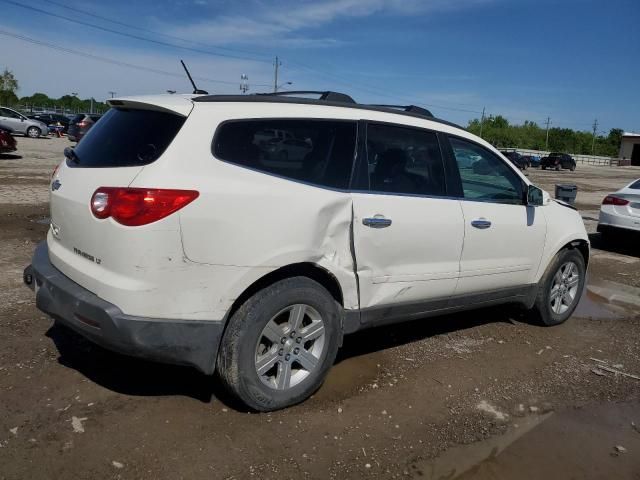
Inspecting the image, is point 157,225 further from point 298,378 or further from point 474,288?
point 474,288

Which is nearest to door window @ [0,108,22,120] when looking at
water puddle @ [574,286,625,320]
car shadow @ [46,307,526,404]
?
car shadow @ [46,307,526,404]

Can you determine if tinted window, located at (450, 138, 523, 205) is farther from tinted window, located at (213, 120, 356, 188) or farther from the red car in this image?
the red car

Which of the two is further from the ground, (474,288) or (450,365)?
(474,288)

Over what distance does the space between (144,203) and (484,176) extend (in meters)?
2.89

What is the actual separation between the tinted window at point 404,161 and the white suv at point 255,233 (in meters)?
0.01

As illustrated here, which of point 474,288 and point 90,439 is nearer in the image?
point 90,439

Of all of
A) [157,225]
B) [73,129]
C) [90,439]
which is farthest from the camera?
[73,129]

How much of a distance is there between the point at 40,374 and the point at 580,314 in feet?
17.1

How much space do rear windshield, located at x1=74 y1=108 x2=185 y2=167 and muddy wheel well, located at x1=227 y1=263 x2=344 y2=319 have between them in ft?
2.92

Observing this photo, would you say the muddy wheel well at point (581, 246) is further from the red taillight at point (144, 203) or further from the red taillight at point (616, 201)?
the red taillight at point (616, 201)

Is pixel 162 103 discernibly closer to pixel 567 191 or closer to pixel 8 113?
pixel 567 191

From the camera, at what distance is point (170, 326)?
293 cm

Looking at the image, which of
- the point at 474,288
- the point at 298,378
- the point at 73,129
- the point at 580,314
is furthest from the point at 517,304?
the point at 73,129

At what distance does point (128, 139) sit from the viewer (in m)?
3.24
